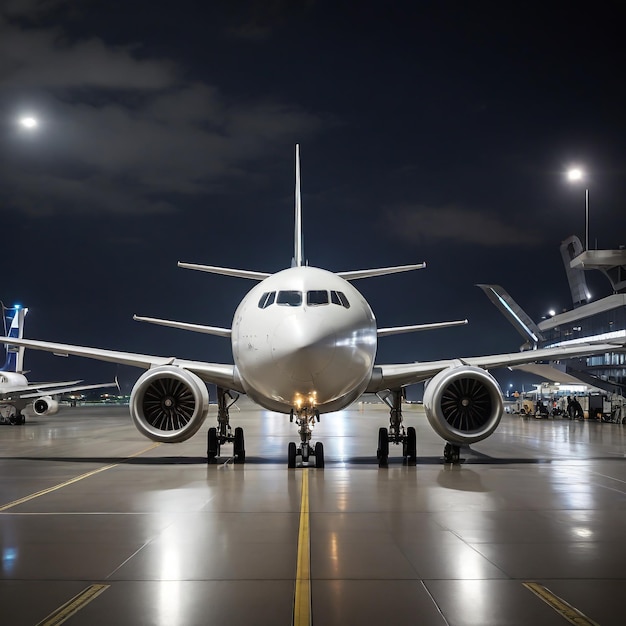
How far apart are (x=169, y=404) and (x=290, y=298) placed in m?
4.12

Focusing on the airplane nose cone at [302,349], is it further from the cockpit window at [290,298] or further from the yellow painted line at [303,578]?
the yellow painted line at [303,578]

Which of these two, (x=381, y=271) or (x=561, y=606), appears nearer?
(x=561, y=606)

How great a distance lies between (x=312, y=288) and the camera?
44.7 ft

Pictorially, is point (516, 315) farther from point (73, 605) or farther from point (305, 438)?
point (73, 605)

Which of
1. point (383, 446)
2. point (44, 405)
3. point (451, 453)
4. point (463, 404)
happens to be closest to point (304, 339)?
point (383, 446)

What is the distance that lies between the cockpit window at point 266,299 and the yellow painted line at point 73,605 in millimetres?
8314

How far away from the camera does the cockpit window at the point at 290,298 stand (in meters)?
13.3

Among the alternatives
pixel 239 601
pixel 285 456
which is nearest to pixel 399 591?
pixel 239 601

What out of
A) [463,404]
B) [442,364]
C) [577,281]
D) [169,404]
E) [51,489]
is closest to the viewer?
[51,489]

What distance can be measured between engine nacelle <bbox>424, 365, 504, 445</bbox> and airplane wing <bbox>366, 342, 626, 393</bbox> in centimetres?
56

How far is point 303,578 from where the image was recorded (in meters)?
6.14

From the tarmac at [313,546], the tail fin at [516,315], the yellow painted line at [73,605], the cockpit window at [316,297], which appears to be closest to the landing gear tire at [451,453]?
the tarmac at [313,546]

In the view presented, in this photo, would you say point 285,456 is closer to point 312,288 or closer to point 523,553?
point 312,288

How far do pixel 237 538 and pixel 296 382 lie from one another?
5.33 m
